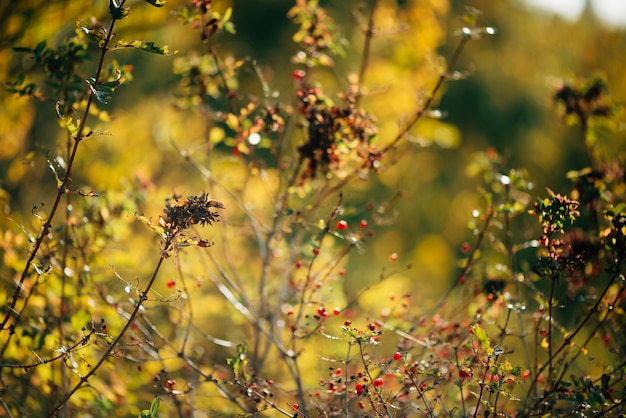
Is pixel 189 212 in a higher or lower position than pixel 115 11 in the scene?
lower

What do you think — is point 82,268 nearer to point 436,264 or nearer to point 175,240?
point 175,240

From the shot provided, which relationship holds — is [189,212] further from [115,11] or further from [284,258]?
[284,258]

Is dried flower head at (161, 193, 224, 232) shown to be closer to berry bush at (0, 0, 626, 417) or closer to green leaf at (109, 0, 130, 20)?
berry bush at (0, 0, 626, 417)

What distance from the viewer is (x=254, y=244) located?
232 inches

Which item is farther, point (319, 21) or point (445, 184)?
point (445, 184)

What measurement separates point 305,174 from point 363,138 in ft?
1.10

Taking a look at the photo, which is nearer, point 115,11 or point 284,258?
point 115,11

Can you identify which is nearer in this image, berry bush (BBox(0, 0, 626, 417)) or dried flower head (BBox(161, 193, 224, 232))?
dried flower head (BBox(161, 193, 224, 232))

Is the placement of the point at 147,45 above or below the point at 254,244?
above

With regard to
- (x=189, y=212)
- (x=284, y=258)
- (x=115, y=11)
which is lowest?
(x=284, y=258)

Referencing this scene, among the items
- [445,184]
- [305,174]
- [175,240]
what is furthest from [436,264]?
[175,240]

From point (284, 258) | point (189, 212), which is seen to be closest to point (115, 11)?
point (189, 212)

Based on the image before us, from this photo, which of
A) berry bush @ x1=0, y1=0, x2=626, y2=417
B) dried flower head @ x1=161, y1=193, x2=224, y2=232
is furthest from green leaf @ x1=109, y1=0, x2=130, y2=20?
dried flower head @ x1=161, y1=193, x2=224, y2=232

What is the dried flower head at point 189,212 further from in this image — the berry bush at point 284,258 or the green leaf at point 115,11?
the green leaf at point 115,11
